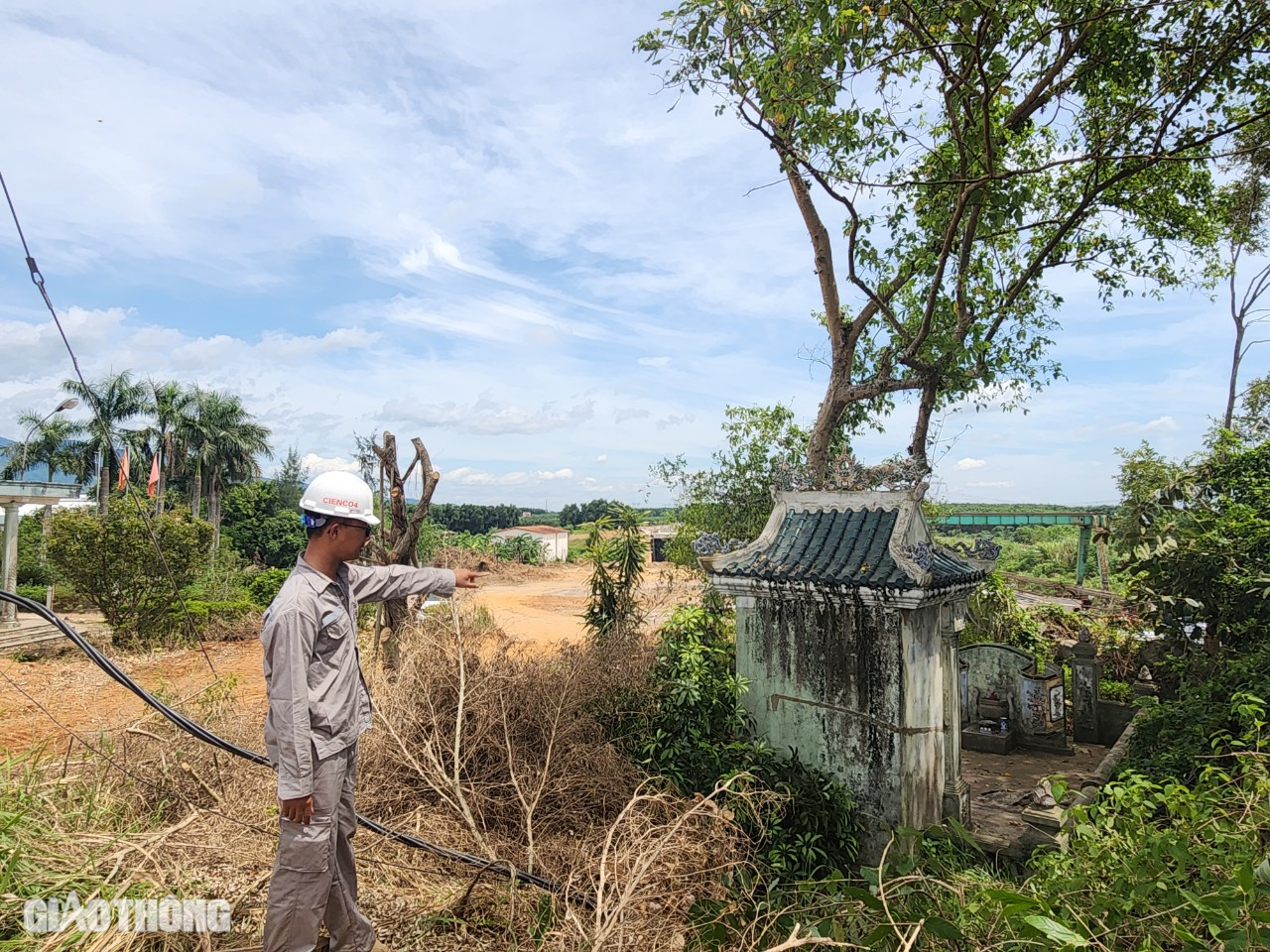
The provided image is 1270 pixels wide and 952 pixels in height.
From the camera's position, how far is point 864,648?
6.07 m

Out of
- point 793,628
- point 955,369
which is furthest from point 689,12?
point 793,628

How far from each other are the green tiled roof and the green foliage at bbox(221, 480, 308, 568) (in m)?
26.2

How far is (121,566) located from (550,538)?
Result: 2942cm

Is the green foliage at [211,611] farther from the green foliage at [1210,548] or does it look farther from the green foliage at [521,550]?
the green foliage at [521,550]

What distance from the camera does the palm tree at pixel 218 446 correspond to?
112 feet

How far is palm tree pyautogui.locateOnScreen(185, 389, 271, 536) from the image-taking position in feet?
112

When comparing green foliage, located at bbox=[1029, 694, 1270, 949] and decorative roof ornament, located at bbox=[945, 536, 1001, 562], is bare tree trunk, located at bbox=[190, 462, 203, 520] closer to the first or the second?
decorative roof ornament, located at bbox=[945, 536, 1001, 562]

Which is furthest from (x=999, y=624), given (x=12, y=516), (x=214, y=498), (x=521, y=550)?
(x=214, y=498)

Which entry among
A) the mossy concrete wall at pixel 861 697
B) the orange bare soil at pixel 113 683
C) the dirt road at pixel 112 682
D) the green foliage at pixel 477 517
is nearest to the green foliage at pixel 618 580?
the dirt road at pixel 112 682

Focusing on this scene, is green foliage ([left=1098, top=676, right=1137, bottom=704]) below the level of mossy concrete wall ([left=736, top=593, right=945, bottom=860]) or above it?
below

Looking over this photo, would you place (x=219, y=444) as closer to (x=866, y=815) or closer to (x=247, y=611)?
(x=247, y=611)

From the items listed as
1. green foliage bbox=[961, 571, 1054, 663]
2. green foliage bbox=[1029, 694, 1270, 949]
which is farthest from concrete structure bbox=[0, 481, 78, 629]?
green foliage bbox=[1029, 694, 1270, 949]

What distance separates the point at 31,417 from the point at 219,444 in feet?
23.8

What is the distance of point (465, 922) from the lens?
13.1 ft
